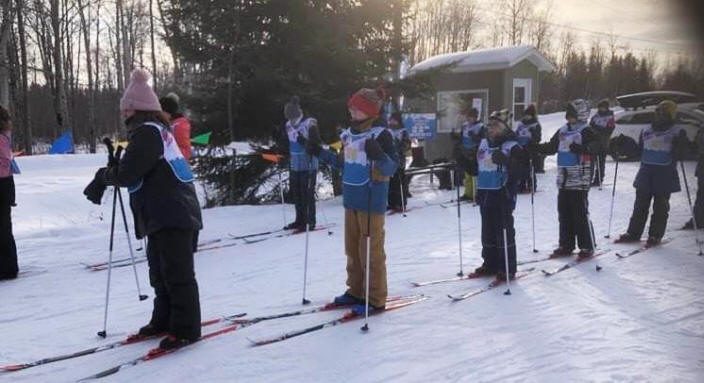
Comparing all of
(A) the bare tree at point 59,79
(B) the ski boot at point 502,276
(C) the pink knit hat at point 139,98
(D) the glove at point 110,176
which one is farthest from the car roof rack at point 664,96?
(A) the bare tree at point 59,79

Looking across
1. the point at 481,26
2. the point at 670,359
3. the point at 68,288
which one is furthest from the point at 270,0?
the point at 481,26

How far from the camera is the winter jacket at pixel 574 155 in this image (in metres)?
6.92

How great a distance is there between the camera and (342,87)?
1260cm

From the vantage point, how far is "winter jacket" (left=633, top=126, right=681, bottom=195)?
7520 millimetres

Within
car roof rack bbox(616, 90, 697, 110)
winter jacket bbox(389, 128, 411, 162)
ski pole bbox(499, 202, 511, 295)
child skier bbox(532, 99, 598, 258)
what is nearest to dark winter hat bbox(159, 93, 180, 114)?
winter jacket bbox(389, 128, 411, 162)

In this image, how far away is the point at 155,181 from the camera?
3984 mm

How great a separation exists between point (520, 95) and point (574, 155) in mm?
12558

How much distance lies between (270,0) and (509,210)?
7969 mm

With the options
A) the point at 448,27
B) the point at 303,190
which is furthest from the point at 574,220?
the point at 448,27

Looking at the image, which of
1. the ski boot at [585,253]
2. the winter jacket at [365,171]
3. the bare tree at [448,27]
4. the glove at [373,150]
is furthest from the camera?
the bare tree at [448,27]

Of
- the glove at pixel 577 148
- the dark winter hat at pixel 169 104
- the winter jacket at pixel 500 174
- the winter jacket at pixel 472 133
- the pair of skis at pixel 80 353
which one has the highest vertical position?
the dark winter hat at pixel 169 104

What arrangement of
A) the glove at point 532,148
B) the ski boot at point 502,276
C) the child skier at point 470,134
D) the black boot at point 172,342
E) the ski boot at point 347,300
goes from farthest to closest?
the child skier at point 470,134, the glove at point 532,148, the ski boot at point 502,276, the ski boot at point 347,300, the black boot at point 172,342

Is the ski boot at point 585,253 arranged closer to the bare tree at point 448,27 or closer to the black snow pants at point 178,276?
the black snow pants at point 178,276

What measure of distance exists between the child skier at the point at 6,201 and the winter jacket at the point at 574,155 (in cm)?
607
